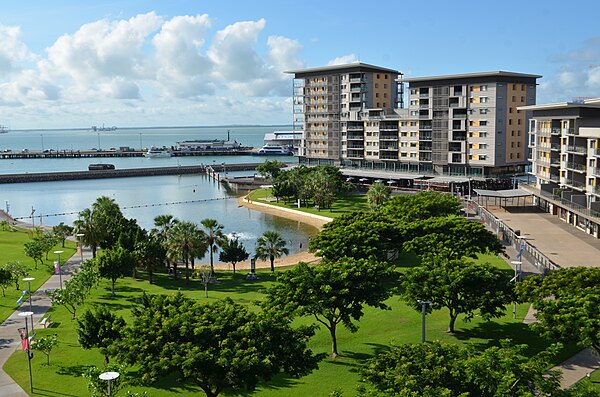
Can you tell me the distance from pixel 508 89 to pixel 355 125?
132 ft

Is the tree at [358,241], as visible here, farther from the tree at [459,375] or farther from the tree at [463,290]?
the tree at [459,375]

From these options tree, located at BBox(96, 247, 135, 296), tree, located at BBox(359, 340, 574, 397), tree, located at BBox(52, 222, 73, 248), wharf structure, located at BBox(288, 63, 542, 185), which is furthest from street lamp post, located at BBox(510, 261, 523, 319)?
wharf structure, located at BBox(288, 63, 542, 185)

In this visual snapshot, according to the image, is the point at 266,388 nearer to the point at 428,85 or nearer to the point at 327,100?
the point at 428,85

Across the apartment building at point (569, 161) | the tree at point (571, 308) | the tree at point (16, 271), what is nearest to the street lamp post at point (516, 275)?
the tree at point (571, 308)

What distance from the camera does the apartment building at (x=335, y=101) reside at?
145m

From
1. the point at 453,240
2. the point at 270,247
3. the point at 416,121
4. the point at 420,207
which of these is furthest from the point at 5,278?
the point at 416,121

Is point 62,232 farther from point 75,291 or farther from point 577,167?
point 577,167

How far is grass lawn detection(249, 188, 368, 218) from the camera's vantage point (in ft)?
346

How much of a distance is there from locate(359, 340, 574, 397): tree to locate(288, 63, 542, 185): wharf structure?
326 ft

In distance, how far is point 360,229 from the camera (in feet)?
196

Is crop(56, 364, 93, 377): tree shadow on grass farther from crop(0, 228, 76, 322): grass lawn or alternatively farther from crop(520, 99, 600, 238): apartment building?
crop(520, 99, 600, 238): apartment building

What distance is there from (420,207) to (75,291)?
44141 mm

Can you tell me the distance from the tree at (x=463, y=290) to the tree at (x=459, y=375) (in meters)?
13.2

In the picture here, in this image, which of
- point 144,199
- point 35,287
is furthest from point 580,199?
point 144,199
